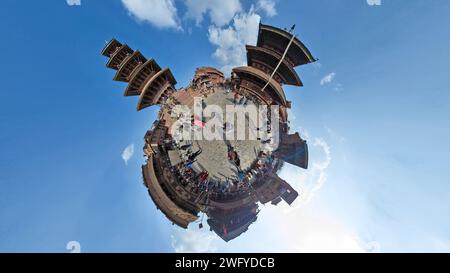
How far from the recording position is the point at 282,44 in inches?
2208

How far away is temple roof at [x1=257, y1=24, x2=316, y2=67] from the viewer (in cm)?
5412

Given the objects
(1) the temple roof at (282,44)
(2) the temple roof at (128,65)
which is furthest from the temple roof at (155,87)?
(1) the temple roof at (282,44)

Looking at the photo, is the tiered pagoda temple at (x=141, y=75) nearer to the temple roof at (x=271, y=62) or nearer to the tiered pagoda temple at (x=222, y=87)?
the tiered pagoda temple at (x=222, y=87)

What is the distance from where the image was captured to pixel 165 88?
61.1 m

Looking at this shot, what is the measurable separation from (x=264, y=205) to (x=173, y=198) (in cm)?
2309

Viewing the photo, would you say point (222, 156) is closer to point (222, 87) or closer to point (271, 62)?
point (222, 87)

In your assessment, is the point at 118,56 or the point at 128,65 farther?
the point at 118,56

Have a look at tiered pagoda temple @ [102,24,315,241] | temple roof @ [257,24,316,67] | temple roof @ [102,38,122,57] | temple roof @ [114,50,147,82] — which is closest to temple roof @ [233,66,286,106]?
tiered pagoda temple @ [102,24,315,241]

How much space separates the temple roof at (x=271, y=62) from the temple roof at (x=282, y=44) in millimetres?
1859

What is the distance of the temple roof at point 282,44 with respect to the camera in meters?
54.1

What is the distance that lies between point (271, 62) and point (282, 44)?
4689 mm

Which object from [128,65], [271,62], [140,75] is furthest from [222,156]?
[128,65]
